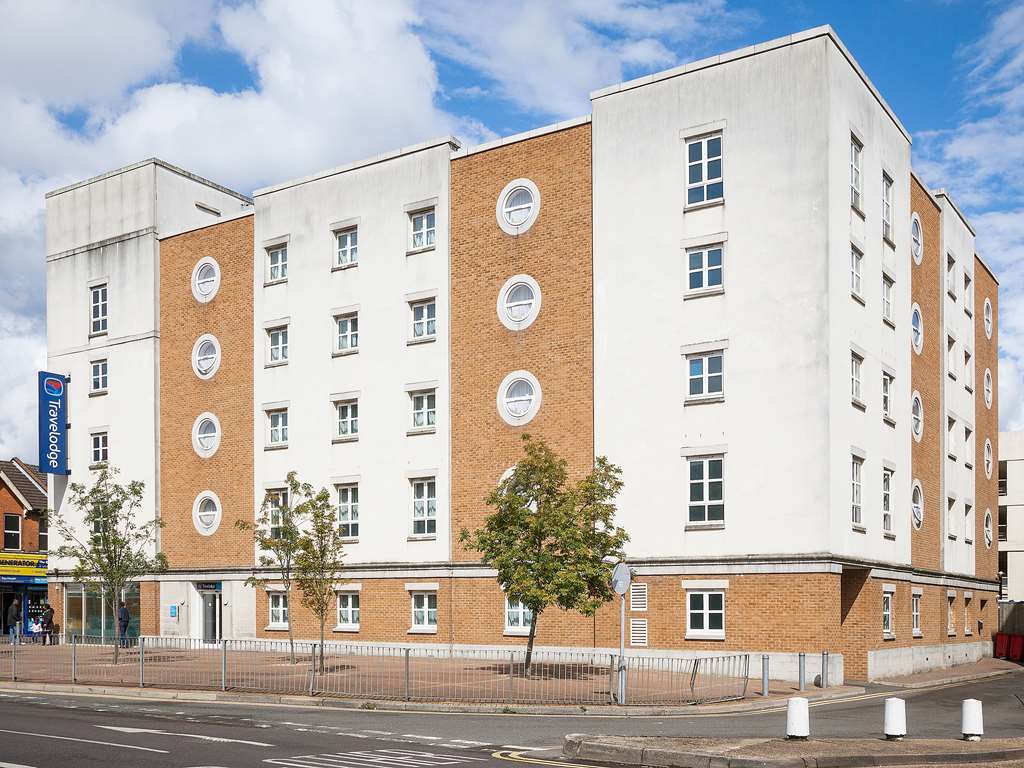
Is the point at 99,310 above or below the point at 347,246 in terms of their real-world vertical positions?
below

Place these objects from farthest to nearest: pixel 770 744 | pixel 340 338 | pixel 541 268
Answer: pixel 340 338 → pixel 541 268 → pixel 770 744

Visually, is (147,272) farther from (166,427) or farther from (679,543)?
(679,543)

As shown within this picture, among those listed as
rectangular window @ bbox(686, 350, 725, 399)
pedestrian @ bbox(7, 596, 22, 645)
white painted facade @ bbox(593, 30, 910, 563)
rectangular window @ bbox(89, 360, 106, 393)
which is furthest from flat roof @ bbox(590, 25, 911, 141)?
pedestrian @ bbox(7, 596, 22, 645)

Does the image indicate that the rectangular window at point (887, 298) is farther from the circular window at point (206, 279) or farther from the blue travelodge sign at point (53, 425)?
the blue travelodge sign at point (53, 425)

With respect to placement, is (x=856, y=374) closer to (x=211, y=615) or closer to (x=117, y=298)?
(x=211, y=615)

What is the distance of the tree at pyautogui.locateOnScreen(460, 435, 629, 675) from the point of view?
95.3ft

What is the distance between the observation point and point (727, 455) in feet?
110

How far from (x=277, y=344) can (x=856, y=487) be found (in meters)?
22.1

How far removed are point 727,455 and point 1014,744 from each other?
17025 mm

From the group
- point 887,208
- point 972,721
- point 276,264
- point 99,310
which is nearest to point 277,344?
point 276,264

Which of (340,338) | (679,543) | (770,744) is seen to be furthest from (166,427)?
(770,744)

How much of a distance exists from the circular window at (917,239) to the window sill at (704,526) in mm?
14699

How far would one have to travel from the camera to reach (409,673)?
29.4 m

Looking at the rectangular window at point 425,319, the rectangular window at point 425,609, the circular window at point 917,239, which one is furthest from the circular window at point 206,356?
the circular window at point 917,239
